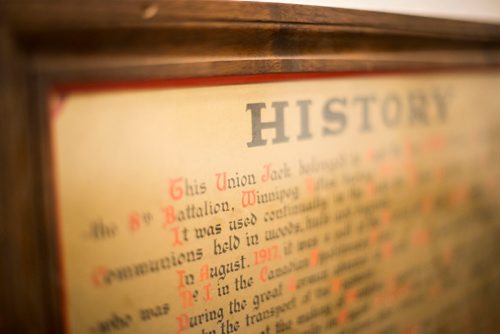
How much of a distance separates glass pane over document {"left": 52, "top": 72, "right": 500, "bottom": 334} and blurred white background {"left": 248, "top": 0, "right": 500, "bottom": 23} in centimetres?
11

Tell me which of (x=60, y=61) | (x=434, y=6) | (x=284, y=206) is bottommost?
(x=284, y=206)

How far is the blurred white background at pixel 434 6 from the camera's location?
28.8 inches

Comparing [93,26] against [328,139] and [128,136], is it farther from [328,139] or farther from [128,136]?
[328,139]

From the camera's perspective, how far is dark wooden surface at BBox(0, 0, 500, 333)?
42 centimetres

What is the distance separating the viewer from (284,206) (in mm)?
663

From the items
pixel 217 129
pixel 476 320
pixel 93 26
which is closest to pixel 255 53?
A: pixel 217 129

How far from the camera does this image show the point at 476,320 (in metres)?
1.00

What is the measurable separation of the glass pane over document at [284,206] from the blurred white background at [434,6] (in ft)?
0.37

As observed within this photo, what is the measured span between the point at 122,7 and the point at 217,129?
18 centimetres

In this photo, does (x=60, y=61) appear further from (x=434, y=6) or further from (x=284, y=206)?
(x=434, y=6)

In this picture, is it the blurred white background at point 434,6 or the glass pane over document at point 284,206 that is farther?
the blurred white background at point 434,6

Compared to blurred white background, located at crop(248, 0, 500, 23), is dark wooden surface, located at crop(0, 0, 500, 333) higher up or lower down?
lower down

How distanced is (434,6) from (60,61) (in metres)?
0.70

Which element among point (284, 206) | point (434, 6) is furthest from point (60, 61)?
point (434, 6)
